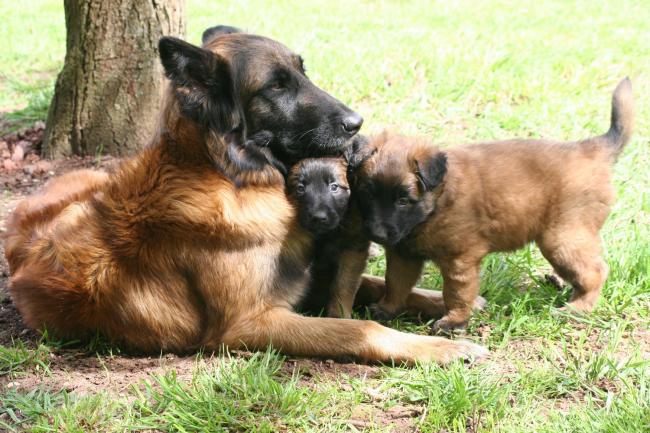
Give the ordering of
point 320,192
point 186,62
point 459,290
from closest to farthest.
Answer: point 186,62 < point 320,192 < point 459,290

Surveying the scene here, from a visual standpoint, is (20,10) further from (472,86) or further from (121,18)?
(472,86)

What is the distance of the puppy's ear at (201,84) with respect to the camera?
3.50m

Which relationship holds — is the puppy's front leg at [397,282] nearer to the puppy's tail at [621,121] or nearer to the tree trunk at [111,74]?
the puppy's tail at [621,121]

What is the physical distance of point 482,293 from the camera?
15.1 ft

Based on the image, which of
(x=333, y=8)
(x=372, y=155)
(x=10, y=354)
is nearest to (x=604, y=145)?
(x=372, y=155)

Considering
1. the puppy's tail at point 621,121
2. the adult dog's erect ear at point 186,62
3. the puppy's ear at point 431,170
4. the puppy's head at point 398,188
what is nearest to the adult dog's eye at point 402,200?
the puppy's head at point 398,188

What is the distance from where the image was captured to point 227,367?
3576 millimetres

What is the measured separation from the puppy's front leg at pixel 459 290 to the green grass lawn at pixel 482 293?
14cm

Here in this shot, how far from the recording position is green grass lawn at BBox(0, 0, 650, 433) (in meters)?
3.23

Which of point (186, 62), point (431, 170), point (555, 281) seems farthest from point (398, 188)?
point (555, 281)

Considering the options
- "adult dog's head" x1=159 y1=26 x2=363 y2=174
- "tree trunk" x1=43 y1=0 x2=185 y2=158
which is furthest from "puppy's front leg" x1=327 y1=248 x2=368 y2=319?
Result: "tree trunk" x1=43 y1=0 x2=185 y2=158

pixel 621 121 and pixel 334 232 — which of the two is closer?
pixel 334 232

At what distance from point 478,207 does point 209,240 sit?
1612 mm

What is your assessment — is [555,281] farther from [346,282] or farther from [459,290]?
[346,282]
